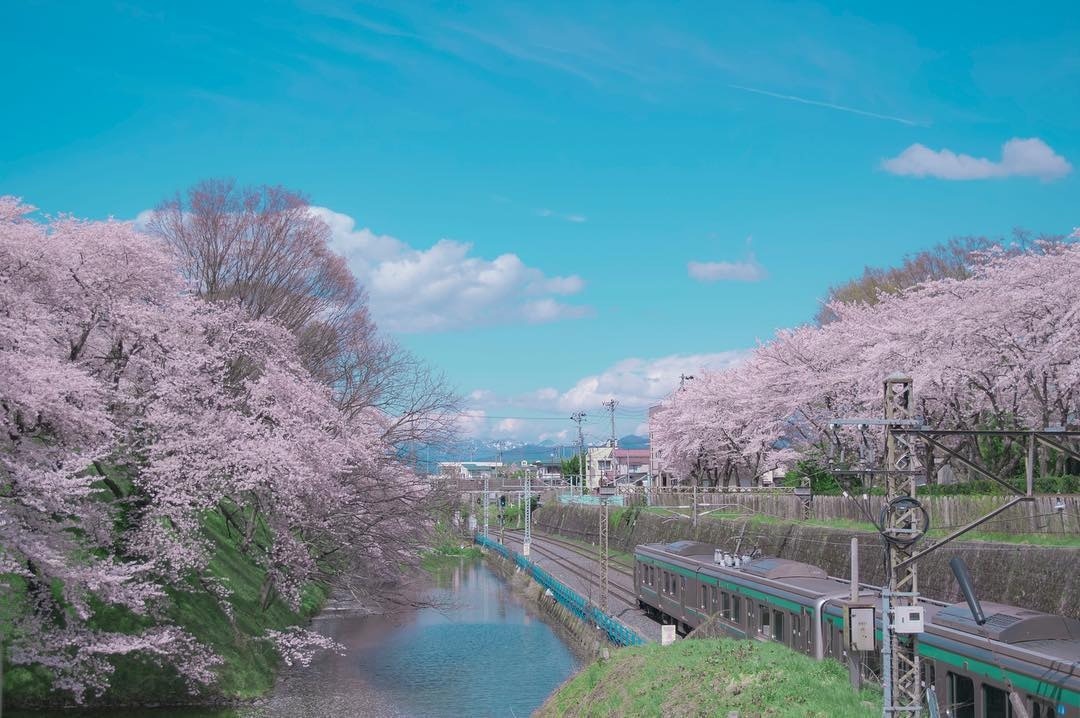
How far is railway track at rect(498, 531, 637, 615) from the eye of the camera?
29.6 meters

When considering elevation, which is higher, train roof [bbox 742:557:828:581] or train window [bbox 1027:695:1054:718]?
train roof [bbox 742:557:828:581]

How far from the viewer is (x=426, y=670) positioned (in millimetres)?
21656

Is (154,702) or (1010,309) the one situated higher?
(1010,309)

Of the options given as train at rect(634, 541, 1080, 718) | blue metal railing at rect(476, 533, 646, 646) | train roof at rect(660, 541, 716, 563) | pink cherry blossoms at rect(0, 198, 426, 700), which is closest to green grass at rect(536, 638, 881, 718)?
train at rect(634, 541, 1080, 718)

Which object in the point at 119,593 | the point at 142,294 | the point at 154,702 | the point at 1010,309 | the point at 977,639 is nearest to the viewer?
the point at 977,639

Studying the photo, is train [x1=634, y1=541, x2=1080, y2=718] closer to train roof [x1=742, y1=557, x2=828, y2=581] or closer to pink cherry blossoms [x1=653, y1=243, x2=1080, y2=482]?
train roof [x1=742, y1=557, x2=828, y2=581]

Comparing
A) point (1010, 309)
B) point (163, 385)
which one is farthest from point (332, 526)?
point (1010, 309)

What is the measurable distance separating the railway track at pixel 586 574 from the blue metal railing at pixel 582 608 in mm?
705

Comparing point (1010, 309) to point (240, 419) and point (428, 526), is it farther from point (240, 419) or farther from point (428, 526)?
point (240, 419)

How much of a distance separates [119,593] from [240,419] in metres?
3.84

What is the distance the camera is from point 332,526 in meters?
19.9

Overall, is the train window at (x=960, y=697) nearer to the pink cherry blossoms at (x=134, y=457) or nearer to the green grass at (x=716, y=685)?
the green grass at (x=716, y=685)

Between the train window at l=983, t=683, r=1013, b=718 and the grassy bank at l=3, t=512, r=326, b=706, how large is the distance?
11.9 metres

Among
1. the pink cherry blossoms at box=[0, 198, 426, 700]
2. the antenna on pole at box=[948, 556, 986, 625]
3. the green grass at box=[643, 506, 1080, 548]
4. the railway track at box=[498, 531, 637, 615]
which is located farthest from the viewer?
the railway track at box=[498, 531, 637, 615]
